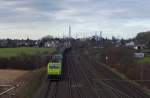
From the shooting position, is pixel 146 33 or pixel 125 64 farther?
pixel 146 33

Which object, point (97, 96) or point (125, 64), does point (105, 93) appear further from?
point (125, 64)

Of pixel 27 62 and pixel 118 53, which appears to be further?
pixel 27 62

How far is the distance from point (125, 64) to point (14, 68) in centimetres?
3422

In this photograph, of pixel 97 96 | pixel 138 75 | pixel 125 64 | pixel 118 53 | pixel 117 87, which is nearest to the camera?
pixel 97 96

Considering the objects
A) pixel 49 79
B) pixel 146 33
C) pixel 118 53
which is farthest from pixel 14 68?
pixel 146 33

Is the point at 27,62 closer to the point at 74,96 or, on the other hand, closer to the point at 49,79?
the point at 49,79

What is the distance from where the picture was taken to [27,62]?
89.4m

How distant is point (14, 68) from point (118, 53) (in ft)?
82.2

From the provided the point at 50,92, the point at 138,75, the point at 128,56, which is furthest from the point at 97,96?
the point at 128,56

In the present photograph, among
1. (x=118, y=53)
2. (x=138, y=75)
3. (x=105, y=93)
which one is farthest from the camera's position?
(x=118, y=53)

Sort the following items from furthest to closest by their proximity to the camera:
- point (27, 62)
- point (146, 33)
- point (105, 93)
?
point (146, 33) → point (27, 62) → point (105, 93)

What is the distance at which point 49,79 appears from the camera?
5203 centimetres

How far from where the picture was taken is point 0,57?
90812 millimetres

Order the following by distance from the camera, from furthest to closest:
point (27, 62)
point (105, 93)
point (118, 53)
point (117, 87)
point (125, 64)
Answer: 1. point (27, 62)
2. point (118, 53)
3. point (125, 64)
4. point (117, 87)
5. point (105, 93)
